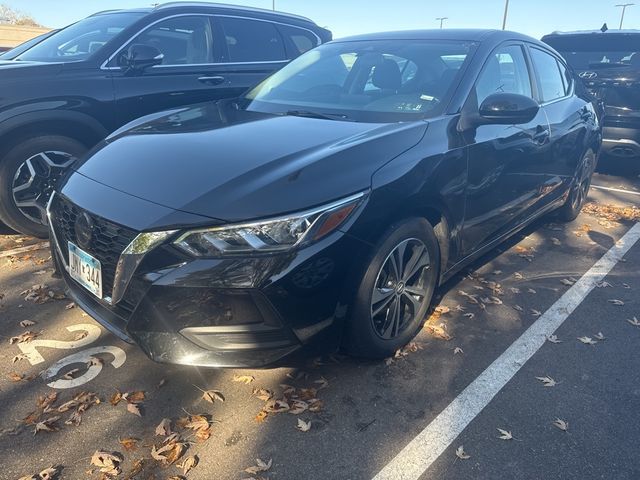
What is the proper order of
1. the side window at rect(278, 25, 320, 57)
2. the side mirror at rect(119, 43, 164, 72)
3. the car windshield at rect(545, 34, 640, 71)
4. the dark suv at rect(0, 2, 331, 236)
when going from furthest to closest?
1. the car windshield at rect(545, 34, 640, 71)
2. the side window at rect(278, 25, 320, 57)
3. the side mirror at rect(119, 43, 164, 72)
4. the dark suv at rect(0, 2, 331, 236)

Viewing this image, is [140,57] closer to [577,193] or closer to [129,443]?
[129,443]

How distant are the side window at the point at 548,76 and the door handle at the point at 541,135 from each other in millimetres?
352

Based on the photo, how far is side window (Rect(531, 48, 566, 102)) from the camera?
413cm

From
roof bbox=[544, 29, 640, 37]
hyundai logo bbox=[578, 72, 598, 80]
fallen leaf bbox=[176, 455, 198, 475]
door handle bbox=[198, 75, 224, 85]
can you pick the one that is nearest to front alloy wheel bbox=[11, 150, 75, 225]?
door handle bbox=[198, 75, 224, 85]

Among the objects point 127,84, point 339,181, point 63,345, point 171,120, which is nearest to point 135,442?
point 63,345

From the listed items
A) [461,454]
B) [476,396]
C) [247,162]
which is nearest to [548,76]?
[476,396]

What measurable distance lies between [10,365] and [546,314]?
317cm

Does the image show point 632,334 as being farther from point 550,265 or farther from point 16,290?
point 16,290

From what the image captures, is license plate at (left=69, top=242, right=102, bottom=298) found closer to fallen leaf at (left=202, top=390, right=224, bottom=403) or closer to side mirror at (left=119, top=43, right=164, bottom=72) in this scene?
fallen leaf at (left=202, top=390, right=224, bottom=403)

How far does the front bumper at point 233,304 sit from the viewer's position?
2.07 metres

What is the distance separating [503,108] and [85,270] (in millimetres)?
2411

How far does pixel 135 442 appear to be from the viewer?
2209 mm

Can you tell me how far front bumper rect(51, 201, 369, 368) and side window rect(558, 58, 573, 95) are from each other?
11.2 ft

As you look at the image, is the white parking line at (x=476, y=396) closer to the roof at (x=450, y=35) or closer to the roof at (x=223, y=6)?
the roof at (x=450, y=35)
